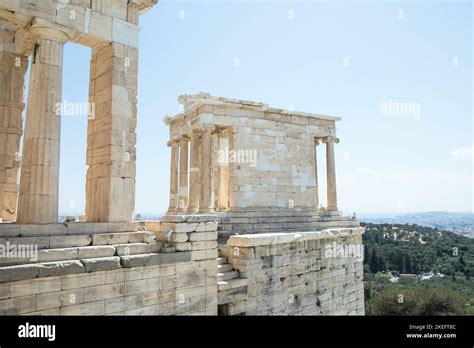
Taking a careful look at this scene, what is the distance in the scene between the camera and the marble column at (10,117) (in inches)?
396

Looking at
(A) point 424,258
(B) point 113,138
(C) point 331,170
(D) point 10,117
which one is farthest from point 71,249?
(A) point 424,258

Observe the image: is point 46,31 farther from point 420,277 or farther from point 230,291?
point 420,277

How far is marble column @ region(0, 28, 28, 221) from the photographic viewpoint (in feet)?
33.0

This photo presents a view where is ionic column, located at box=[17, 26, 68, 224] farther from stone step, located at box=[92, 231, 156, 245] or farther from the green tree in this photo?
the green tree

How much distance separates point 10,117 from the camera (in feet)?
34.2

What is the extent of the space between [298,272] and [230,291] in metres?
3.56

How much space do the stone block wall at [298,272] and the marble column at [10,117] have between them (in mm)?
6590

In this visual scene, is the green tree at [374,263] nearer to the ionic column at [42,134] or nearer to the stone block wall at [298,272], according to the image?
the stone block wall at [298,272]

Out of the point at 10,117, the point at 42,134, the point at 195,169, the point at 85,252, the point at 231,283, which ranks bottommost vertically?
the point at 231,283

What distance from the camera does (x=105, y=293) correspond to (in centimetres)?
750

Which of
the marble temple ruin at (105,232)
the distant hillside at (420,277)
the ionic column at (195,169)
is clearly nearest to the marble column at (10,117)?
the marble temple ruin at (105,232)
